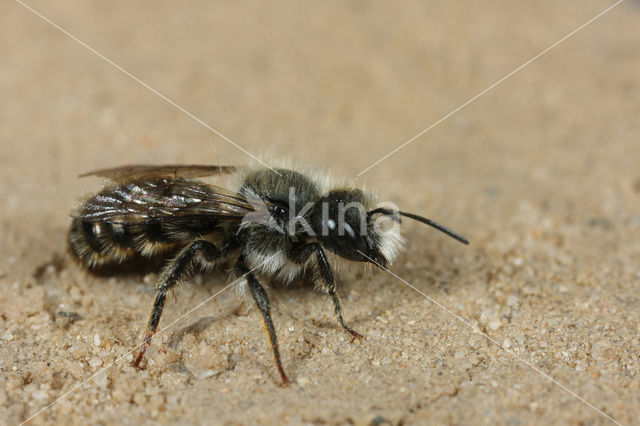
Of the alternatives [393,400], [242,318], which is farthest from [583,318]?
[242,318]

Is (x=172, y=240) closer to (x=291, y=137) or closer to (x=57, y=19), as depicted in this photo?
(x=291, y=137)

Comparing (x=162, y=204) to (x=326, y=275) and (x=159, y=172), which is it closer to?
(x=159, y=172)

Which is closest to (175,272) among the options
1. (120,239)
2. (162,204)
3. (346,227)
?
(162,204)

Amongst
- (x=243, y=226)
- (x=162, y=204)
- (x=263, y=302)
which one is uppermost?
(x=162, y=204)

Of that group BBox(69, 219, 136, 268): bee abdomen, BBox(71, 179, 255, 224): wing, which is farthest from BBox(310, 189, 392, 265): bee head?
BBox(69, 219, 136, 268): bee abdomen

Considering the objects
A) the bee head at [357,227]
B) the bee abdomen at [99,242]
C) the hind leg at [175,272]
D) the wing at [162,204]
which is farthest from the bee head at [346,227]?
the bee abdomen at [99,242]

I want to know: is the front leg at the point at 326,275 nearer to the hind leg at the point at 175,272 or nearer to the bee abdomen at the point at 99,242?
the hind leg at the point at 175,272

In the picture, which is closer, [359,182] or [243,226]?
[243,226]
